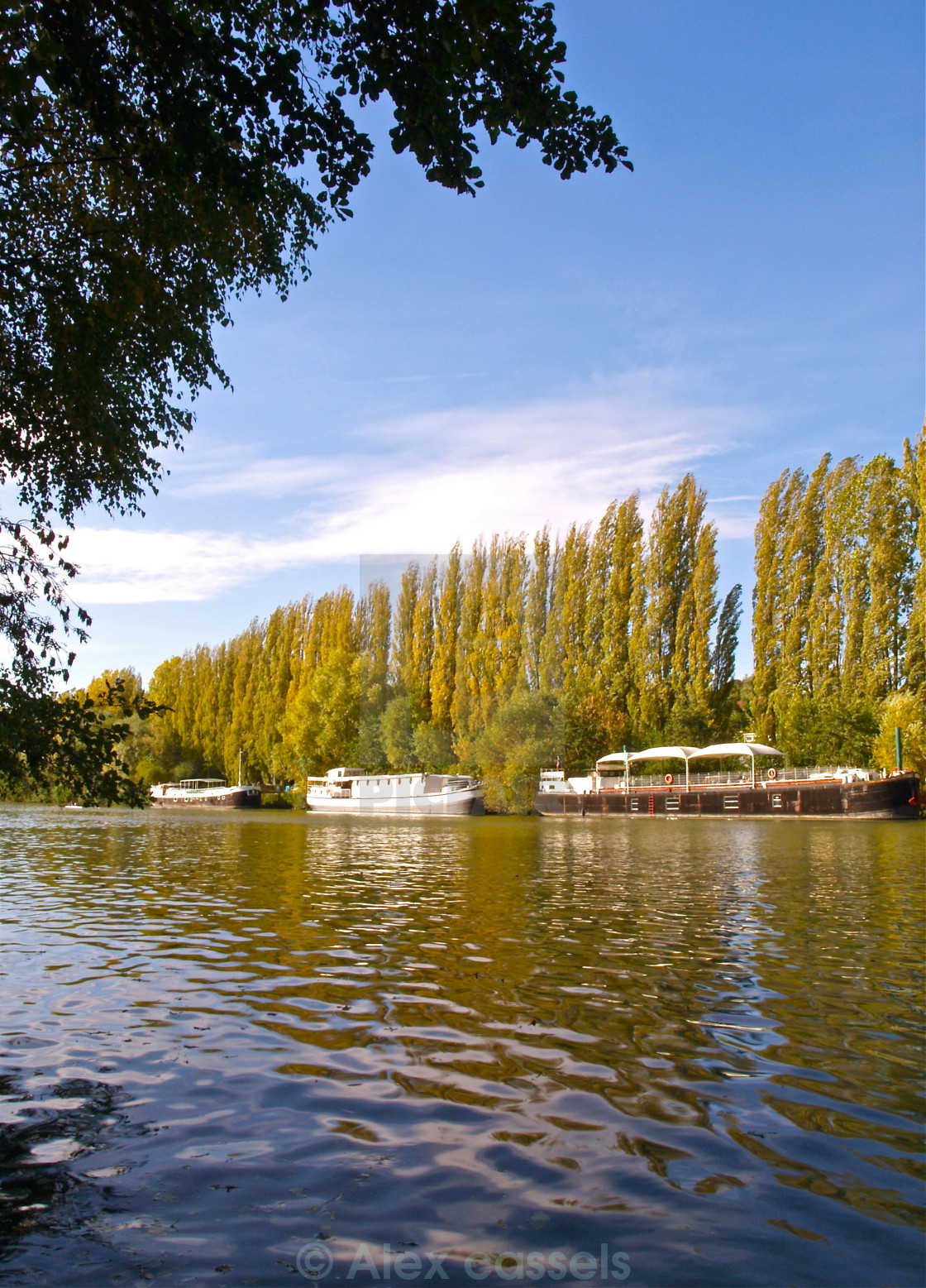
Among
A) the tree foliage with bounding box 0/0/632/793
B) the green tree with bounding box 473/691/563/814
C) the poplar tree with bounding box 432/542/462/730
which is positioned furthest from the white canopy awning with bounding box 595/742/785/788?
the tree foliage with bounding box 0/0/632/793

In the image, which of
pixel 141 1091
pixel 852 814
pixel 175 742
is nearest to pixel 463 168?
pixel 141 1091

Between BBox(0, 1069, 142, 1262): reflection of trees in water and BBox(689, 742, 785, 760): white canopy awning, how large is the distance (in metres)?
50.0

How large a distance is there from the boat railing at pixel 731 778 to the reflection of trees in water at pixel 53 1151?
50.5m

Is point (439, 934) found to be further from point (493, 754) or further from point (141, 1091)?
point (493, 754)

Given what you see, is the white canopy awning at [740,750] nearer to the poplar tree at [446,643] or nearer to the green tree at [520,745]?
the green tree at [520,745]

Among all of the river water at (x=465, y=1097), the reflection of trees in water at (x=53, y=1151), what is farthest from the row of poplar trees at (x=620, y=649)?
the reflection of trees in water at (x=53, y=1151)

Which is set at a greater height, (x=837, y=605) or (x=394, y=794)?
(x=837, y=605)

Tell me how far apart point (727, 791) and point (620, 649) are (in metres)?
12.6

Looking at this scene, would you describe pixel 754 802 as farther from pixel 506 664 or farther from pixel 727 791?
pixel 506 664

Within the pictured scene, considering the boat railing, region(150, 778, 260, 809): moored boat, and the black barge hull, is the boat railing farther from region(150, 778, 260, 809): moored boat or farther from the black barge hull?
region(150, 778, 260, 809): moored boat

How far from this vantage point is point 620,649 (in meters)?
62.6

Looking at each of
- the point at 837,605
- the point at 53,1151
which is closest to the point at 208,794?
the point at 837,605

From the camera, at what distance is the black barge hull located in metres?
46.5

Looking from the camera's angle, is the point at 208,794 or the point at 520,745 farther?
the point at 208,794
